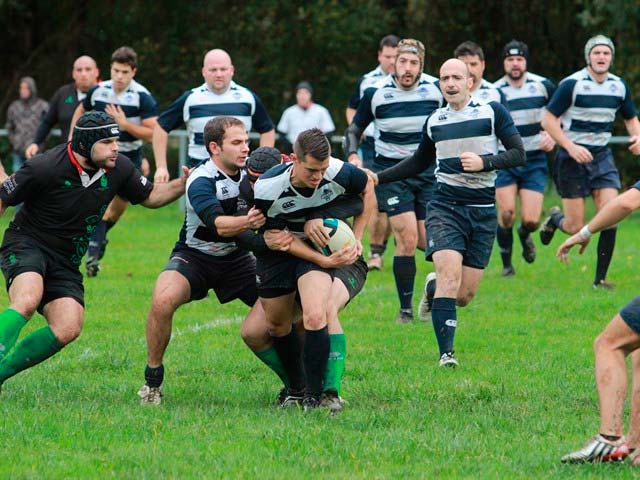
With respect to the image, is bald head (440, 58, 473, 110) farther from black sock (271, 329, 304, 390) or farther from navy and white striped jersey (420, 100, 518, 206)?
black sock (271, 329, 304, 390)

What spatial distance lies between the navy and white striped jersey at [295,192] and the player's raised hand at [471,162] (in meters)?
1.44

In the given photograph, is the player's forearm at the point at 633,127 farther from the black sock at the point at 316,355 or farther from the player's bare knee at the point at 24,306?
the player's bare knee at the point at 24,306

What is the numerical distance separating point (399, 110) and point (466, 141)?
218 cm

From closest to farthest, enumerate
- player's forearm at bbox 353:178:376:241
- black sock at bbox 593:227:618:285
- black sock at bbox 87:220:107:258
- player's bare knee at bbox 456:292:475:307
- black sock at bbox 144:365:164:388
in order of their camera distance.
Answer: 1. player's forearm at bbox 353:178:376:241
2. black sock at bbox 144:365:164:388
3. player's bare knee at bbox 456:292:475:307
4. black sock at bbox 593:227:618:285
5. black sock at bbox 87:220:107:258

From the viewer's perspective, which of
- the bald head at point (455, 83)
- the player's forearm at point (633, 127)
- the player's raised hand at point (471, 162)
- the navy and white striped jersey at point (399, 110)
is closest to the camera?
the player's raised hand at point (471, 162)

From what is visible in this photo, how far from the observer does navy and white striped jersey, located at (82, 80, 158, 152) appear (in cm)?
1277

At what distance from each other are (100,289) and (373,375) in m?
4.91

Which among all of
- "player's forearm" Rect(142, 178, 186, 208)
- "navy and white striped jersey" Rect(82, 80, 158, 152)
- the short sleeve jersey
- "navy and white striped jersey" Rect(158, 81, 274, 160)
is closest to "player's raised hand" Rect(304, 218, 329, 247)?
"player's forearm" Rect(142, 178, 186, 208)

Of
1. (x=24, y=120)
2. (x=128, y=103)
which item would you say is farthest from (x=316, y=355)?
(x=24, y=120)

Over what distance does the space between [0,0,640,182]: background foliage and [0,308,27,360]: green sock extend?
63.7 ft

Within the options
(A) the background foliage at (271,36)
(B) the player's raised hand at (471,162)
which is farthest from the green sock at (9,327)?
(A) the background foliage at (271,36)

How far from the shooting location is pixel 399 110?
35.3 feet

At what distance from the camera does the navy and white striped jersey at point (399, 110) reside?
1069cm

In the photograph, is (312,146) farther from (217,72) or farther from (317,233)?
(217,72)
